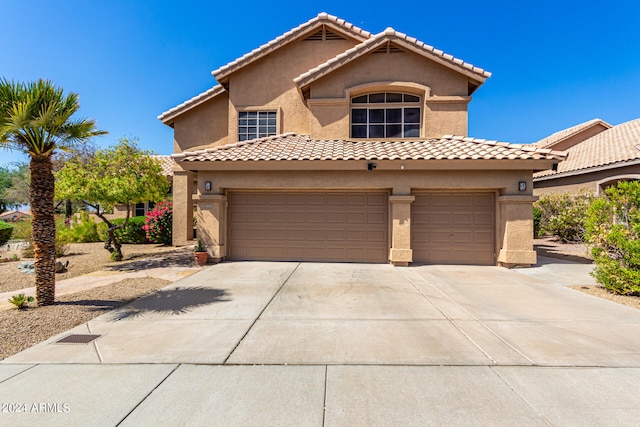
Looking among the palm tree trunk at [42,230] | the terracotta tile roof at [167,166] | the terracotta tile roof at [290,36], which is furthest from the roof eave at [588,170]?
the terracotta tile roof at [167,166]

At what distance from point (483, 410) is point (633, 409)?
1.53m

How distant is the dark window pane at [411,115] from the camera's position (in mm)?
11953

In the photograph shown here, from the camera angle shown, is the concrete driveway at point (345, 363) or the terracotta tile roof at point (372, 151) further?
the terracotta tile roof at point (372, 151)

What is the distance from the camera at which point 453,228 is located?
408 inches

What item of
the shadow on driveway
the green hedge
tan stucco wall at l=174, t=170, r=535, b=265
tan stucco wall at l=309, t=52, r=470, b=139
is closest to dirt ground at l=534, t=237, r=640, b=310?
tan stucco wall at l=174, t=170, r=535, b=265

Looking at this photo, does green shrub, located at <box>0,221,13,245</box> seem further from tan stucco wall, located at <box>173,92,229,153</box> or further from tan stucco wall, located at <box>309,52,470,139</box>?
tan stucco wall, located at <box>309,52,470,139</box>

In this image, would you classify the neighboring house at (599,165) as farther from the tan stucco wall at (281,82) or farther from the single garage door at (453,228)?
the tan stucco wall at (281,82)

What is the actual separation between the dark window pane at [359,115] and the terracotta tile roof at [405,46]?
186 centimetres

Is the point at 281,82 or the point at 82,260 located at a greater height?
the point at 281,82

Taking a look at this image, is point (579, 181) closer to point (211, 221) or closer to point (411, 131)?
point (411, 131)

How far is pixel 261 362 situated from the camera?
3.81 meters

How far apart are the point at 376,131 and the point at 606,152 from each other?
1559 cm

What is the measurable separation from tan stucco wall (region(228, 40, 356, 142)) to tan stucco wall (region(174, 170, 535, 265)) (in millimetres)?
4192

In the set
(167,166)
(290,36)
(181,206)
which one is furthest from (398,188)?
(167,166)
